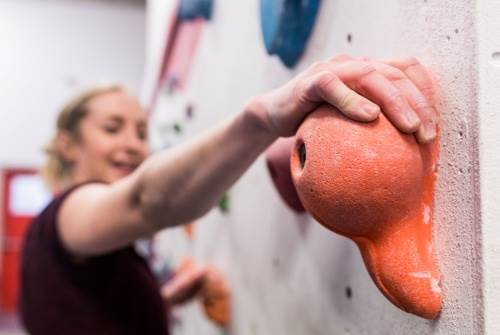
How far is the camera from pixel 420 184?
1.49 ft

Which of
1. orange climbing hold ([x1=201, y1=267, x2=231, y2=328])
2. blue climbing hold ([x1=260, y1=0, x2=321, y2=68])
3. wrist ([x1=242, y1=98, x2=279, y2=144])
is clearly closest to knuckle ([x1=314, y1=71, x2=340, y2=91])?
wrist ([x1=242, y1=98, x2=279, y2=144])

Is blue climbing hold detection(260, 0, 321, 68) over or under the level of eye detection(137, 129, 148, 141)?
over

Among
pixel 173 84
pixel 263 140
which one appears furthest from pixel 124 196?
pixel 173 84

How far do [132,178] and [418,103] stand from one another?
415 mm

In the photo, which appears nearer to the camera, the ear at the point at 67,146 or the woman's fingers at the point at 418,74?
the woman's fingers at the point at 418,74

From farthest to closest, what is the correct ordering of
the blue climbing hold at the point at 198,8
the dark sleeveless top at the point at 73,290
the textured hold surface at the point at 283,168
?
1. the blue climbing hold at the point at 198,8
2. the dark sleeveless top at the point at 73,290
3. the textured hold surface at the point at 283,168

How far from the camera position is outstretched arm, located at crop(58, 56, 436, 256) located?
1.46ft

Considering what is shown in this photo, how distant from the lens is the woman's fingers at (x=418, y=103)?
17.6 inches

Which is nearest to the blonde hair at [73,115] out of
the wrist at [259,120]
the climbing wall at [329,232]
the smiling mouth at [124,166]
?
the smiling mouth at [124,166]

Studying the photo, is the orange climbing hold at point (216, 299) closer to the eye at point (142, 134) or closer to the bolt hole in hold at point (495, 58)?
the eye at point (142, 134)

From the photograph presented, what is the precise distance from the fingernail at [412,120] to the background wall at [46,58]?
4462 mm

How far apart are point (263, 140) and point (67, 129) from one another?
29.3 inches

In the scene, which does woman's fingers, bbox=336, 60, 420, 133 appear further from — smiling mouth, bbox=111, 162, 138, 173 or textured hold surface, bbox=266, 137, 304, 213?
smiling mouth, bbox=111, 162, 138, 173

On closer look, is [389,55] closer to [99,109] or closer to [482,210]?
[482,210]
